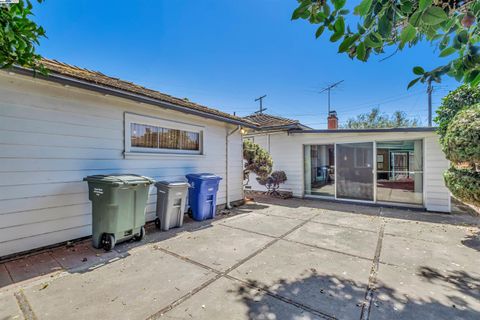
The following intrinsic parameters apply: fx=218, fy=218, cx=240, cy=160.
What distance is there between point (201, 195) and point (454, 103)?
7.33 metres

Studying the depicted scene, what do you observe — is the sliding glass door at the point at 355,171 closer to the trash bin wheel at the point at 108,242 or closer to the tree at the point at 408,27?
the tree at the point at 408,27

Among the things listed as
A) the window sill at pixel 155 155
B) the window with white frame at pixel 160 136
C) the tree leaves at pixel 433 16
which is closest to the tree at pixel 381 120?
the window with white frame at pixel 160 136

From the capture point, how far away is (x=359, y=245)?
13.8 feet

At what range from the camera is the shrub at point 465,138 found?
4.45 metres

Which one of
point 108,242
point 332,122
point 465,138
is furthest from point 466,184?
point 332,122

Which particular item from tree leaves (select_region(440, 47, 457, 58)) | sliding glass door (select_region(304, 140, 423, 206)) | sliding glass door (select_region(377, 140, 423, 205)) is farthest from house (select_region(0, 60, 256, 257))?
sliding glass door (select_region(377, 140, 423, 205))

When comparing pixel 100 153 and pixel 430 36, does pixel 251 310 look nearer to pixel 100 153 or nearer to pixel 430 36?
pixel 430 36

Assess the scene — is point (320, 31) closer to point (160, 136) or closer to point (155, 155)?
point (155, 155)

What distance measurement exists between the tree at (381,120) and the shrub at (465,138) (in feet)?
88.6

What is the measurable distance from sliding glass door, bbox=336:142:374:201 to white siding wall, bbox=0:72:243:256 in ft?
23.6

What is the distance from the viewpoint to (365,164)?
8.10 meters

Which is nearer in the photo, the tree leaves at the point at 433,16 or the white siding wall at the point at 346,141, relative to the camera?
the tree leaves at the point at 433,16

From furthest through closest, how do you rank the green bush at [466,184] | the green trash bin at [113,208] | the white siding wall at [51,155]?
the green bush at [466,184] < the green trash bin at [113,208] < the white siding wall at [51,155]

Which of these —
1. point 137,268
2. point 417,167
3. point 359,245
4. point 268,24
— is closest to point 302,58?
point 268,24
